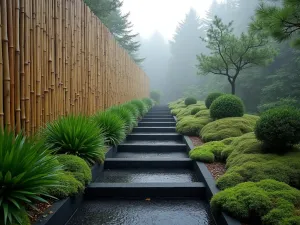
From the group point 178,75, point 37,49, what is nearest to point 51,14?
point 37,49

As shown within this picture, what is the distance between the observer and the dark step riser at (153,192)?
4.39 meters

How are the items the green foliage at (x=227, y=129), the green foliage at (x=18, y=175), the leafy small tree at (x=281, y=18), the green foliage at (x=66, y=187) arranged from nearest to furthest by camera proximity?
the green foliage at (x=18, y=175) < the green foliage at (x=66, y=187) < the leafy small tree at (x=281, y=18) < the green foliage at (x=227, y=129)

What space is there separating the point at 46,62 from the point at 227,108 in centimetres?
595

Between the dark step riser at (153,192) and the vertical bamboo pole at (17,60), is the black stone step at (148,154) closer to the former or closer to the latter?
the dark step riser at (153,192)

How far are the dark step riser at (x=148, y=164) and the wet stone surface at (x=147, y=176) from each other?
12 cm

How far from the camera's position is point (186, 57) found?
5025 centimetres

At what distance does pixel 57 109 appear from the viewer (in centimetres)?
549

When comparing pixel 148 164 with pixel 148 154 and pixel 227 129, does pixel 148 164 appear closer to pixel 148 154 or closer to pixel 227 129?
pixel 148 154

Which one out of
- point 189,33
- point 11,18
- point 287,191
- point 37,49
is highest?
point 189,33

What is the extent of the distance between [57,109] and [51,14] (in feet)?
5.89

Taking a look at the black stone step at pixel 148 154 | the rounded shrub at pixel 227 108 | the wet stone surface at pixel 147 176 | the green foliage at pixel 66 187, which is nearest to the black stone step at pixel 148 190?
the green foliage at pixel 66 187

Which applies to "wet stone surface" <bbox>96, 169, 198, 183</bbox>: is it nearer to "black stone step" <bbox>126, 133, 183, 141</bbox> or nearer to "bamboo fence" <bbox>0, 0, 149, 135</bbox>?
"bamboo fence" <bbox>0, 0, 149, 135</bbox>

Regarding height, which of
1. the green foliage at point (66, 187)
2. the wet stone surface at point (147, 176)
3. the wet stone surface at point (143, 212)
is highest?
the green foliage at point (66, 187)

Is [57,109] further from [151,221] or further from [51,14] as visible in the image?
[151,221]
